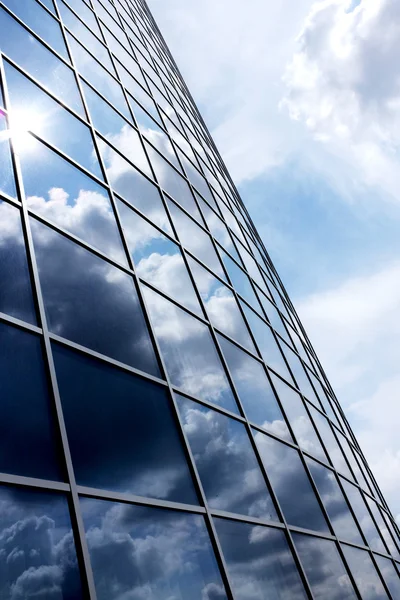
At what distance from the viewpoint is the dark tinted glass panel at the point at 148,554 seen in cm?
545

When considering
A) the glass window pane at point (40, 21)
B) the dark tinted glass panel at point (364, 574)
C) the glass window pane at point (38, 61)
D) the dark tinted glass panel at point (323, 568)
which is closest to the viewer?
the dark tinted glass panel at point (323, 568)

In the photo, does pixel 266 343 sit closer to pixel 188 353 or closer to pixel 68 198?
pixel 188 353

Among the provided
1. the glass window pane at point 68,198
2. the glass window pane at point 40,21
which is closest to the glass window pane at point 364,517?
the glass window pane at point 68,198

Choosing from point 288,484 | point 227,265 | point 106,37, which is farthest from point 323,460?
point 106,37

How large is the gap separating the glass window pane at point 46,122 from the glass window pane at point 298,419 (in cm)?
796

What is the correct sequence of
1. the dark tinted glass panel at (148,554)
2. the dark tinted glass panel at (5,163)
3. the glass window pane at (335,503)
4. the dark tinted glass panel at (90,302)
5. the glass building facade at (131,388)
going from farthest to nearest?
1. the glass window pane at (335,503)
2. the dark tinted glass panel at (5,163)
3. the dark tinted glass panel at (90,302)
4. the glass building facade at (131,388)
5. the dark tinted glass panel at (148,554)

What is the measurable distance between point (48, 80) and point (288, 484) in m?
10.8

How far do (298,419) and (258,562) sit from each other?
6.79 meters

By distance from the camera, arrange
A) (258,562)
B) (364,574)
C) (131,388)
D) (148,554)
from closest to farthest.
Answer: (148,554), (131,388), (258,562), (364,574)

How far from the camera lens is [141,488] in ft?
21.6

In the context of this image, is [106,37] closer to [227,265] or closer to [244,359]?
[227,265]

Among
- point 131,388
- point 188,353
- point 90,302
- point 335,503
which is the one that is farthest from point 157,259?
point 335,503

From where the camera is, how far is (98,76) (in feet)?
48.3

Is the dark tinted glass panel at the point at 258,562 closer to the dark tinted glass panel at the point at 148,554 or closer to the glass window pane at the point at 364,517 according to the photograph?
the dark tinted glass panel at the point at 148,554
